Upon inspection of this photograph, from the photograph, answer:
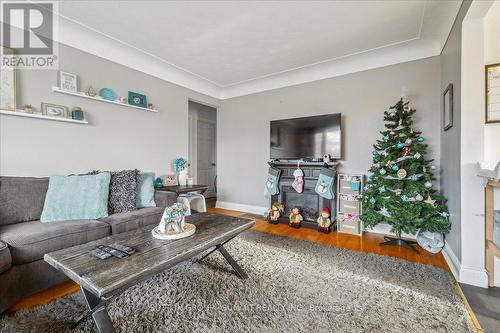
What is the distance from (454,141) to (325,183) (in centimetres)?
144

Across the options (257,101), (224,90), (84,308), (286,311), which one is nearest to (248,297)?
(286,311)

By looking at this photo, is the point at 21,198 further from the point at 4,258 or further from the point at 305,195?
the point at 305,195

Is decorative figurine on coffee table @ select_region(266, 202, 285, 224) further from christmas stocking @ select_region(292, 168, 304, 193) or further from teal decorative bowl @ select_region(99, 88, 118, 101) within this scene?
teal decorative bowl @ select_region(99, 88, 118, 101)

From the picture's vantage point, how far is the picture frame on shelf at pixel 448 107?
84.5 inches

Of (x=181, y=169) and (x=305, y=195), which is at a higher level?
(x=181, y=169)

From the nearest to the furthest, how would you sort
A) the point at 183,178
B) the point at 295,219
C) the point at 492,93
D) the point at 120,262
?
the point at 120,262 < the point at 492,93 < the point at 295,219 < the point at 183,178

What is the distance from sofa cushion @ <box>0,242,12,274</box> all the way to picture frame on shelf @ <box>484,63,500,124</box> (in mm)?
3591

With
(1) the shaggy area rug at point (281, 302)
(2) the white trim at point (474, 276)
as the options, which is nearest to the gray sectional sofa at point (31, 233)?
(1) the shaggy area rug at point (281, 302)

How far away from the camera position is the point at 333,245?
2566 mm

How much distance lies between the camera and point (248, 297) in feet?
5.02

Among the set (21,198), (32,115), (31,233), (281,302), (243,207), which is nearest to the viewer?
(281,302)

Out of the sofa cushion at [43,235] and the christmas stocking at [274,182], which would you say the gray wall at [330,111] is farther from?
the sofa cushion at [43,235]

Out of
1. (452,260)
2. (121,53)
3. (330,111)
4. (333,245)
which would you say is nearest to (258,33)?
(330,111)

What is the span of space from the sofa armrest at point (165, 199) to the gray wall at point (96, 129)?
761 millimetres
